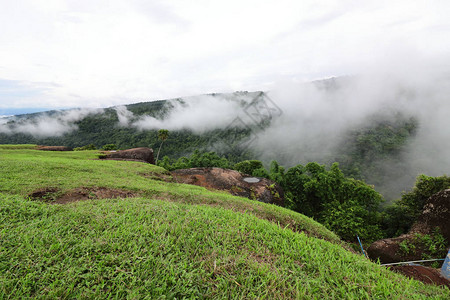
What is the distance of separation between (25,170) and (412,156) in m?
100

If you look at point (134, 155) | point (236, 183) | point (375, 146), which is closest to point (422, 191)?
point (236, 183)

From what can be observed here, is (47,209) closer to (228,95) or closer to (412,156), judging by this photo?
(412,156)

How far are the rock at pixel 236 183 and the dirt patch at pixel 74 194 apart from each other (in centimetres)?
760

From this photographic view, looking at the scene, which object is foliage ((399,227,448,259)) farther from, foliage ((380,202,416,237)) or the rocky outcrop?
foliage ((380,202,416,237))

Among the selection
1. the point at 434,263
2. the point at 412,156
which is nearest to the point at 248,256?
the point at 434,263

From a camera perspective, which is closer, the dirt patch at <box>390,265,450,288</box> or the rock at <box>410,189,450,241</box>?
the dirt patch at <box>390,265,450,288</box>

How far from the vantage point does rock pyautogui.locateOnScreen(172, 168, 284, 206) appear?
1505 centimetres

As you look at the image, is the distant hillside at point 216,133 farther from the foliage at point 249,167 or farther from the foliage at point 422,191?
the foliage at point 422,191

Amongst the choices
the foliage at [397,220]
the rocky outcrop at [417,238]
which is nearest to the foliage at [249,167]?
the foliage at [397,220]

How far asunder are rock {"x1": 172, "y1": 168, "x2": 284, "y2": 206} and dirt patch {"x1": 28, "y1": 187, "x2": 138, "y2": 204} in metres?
7.60

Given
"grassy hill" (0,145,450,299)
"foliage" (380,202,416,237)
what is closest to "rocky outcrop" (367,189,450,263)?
"foliage" (380,202,416,237)

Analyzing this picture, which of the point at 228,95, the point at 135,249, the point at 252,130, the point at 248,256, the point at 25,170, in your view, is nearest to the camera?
the point at 135,249

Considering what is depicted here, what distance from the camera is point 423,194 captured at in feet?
51.4

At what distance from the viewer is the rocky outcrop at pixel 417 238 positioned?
9750 millimetres
